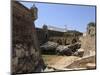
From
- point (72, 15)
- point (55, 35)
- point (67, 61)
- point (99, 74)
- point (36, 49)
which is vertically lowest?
point (99, 74)

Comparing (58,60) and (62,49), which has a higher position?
(62,49)

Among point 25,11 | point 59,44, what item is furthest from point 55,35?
point 25,11

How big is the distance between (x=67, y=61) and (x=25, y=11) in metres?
0.81

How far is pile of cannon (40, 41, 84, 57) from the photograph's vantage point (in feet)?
8.29

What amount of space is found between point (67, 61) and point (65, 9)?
2.15 ft

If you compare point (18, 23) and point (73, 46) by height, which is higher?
point (18, 23)

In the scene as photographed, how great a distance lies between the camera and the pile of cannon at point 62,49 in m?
2.53

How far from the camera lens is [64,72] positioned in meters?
2.60

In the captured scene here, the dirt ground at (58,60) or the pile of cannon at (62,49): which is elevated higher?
the pile of cannon at (62,49)

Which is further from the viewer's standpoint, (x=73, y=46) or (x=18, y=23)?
(x=73, y=46)

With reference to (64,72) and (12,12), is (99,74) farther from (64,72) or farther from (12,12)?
(12,12)

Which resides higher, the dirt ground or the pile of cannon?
the pile of cannon

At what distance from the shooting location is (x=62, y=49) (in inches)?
102

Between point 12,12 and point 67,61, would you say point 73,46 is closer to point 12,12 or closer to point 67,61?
point 67,61
